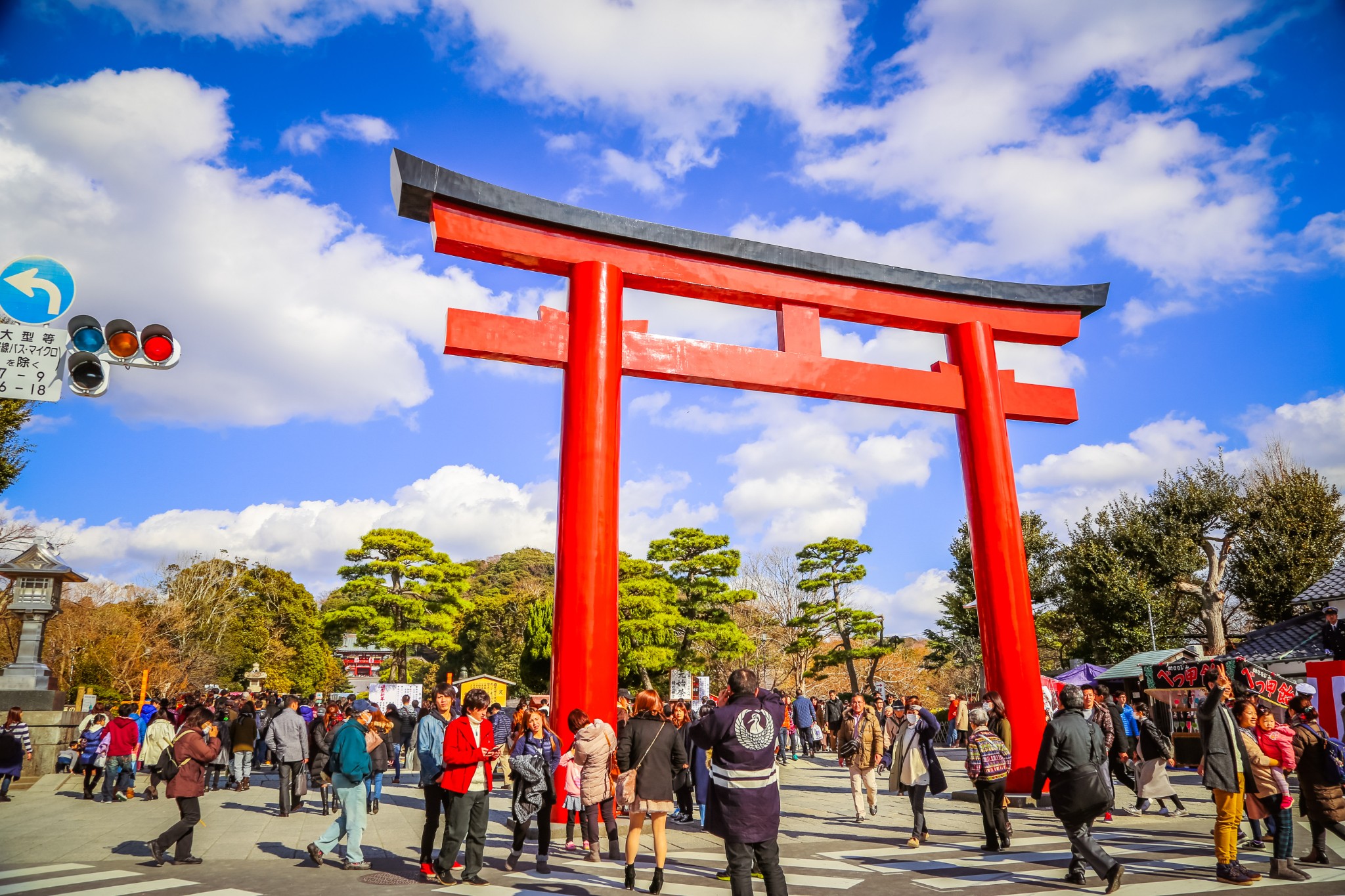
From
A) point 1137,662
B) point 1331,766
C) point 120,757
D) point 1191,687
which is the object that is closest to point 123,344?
point 120,757

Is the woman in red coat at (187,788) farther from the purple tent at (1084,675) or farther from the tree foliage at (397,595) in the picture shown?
the tree foliage at (397,595)

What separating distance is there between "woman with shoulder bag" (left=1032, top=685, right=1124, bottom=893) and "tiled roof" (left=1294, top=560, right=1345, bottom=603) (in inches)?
663

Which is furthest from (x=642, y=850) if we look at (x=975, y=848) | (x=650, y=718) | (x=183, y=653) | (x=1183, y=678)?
(x=183, y=653)

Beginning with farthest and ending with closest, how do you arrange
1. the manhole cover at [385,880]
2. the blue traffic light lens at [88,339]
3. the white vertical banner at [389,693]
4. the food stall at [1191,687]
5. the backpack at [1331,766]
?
the white vertical banner at [389,693] < the food stall at [1191,687] < the backpack at [1331,766] < the manhole cover at [385,880] < the blue traffic light lens at [88,339]

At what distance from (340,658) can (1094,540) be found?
4069cm

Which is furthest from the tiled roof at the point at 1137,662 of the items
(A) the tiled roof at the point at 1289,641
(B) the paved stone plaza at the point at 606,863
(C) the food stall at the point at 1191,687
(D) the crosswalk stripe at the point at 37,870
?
(D) the crosswalk stripe at the point at 37,870

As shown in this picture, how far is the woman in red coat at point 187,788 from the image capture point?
689 cm

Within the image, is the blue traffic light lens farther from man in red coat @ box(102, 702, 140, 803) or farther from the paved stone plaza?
man in red coat @ box(102, 702, 140, 803)

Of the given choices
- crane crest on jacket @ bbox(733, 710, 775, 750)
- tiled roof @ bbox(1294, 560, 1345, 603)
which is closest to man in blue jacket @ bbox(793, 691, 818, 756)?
tiled roof @ bbox(1294, 560, 1345, 603)

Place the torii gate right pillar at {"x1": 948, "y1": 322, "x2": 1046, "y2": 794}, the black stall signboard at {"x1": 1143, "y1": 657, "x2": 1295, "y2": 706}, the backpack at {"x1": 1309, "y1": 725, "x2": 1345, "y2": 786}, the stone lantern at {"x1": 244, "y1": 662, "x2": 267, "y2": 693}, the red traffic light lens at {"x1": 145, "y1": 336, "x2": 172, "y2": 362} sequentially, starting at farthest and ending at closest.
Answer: the stone lantern at {"x1": 244, "y1": 662, "x2": 267, "y2": 693} → the black stall signboard at {"x1": 1143, "y1": 657, "x2": 1295, "y2": 706} → the torii gate right pillar at {"x1": 948, "y1": 322, "x2": 1046, "y2": 794} → the backpack at {"x1": 1309, "y1": 725, "x2": 1345, "y2": 786} → the red traffic light lens at {"x1": 145, "y1": 336, "x2": 172, "y2": 362}

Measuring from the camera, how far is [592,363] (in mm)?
9617

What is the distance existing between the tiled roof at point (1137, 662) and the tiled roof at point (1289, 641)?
5.61 feet

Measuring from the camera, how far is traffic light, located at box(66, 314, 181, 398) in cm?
523

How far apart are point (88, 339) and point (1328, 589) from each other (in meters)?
24.0
